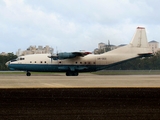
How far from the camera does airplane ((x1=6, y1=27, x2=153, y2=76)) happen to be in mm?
63375

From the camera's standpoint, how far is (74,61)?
6419cm

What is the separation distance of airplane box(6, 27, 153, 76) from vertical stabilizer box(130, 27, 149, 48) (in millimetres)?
504

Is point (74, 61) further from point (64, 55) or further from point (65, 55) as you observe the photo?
point (64, 55)

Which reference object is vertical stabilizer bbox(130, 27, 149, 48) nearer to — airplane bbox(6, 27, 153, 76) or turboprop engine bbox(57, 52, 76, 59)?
airplane bbox(6, 27, 153, 76)

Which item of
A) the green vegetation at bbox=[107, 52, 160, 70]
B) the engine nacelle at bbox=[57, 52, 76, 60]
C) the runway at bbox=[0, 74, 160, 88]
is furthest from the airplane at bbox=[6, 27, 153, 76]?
the green vegetation at bbox=[107, 52, 160, 70]

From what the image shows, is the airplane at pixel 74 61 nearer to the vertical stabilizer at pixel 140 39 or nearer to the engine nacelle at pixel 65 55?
the engine nacelle at pixel 65 55
